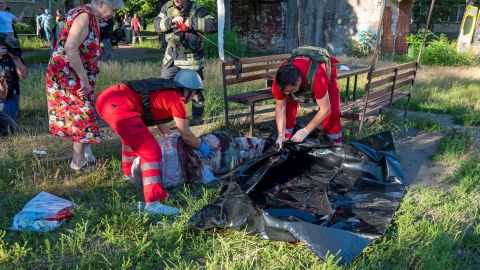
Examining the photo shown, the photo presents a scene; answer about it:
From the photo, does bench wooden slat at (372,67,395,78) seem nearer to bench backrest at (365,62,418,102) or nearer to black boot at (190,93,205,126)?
bench backrest at (365,62,418,102)

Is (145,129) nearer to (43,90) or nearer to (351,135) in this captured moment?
(351,135)

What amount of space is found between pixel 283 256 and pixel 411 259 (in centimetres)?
80

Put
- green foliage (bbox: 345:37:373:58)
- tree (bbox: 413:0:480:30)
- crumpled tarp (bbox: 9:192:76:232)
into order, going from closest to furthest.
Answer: crumpled tarp (bbox: 9:192:76:232) < green foliage (bbox: 345:37:373:58) < tree (bbox: 413:0:480:30)

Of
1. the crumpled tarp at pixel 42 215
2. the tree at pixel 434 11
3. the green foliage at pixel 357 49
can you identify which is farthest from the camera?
the tree at pixel 434 11

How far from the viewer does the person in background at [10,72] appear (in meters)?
4.96

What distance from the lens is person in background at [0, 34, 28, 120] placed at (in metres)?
4.96

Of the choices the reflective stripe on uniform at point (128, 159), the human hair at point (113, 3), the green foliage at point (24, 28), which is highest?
the human hair at point (113, 3)

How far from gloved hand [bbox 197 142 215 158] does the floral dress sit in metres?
0.95

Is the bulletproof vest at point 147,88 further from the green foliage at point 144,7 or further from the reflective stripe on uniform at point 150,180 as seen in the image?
the green foliage at point 144,7

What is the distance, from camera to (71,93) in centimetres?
367

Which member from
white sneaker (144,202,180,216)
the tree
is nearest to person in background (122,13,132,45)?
the tree

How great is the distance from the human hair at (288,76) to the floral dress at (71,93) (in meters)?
1.63

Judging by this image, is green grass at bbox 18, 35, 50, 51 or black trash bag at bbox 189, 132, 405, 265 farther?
green grass at bbox 18, 35, 50, 51

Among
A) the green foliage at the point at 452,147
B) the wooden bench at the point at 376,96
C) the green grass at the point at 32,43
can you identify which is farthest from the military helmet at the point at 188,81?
the green grass at the point at 32,43
